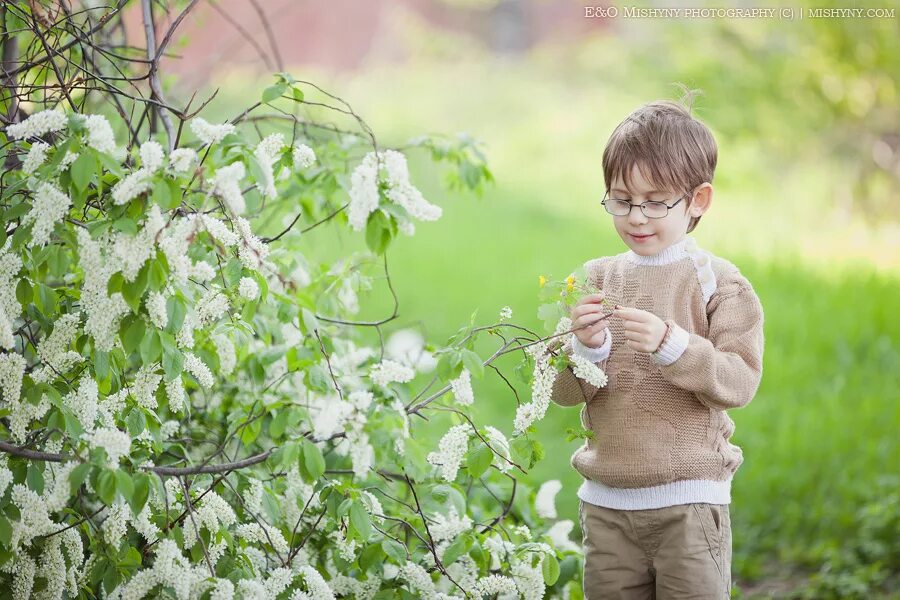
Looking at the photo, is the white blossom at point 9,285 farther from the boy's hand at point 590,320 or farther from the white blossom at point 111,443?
the boy's hand at point 590,320

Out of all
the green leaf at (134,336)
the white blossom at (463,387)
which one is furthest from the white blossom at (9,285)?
Result: the white blossom at (463,387)

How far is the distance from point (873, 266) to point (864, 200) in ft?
5.44

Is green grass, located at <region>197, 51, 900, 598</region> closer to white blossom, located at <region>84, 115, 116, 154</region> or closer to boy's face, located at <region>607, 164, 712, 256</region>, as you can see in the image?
boy's face, located at <region>607, 164, 712, 256</region>

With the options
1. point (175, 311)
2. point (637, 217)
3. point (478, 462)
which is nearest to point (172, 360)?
point (175, 311)

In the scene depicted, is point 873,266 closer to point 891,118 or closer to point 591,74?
point 891,118

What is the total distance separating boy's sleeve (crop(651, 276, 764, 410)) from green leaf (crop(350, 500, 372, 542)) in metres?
0.66

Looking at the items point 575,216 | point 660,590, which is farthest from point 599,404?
point 575,216

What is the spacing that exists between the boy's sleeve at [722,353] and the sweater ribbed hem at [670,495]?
16 centimetres

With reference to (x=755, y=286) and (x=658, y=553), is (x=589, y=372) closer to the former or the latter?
(x=658, y=553)

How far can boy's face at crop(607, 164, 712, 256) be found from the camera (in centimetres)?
202

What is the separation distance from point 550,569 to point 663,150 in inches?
37.1

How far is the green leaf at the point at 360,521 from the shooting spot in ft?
6.55

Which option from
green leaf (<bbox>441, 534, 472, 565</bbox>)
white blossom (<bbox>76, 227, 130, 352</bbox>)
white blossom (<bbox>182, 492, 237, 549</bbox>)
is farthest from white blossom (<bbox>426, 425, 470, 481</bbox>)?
white blossom (<bbox>76, 227, 130, 352</bbox>)

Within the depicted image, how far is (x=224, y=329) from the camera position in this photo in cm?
217
